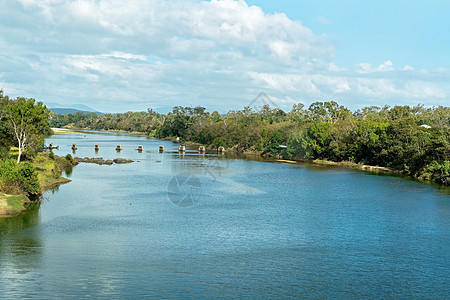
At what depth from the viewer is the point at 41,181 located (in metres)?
56.6

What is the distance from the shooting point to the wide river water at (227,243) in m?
25.4

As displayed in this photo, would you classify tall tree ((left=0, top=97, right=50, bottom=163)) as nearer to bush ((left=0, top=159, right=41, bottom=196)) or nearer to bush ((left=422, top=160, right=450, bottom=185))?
bush ((left=0, top=159, right=41, bottom=196))

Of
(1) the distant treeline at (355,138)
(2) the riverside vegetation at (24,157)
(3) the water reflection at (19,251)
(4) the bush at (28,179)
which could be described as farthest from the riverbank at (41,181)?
(1) the distant treeline at (355,138)

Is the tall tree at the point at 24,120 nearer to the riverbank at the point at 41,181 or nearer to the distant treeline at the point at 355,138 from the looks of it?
the riverbank at the point at 41,181

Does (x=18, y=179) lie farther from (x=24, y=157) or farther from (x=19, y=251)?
(x=24, y=157)

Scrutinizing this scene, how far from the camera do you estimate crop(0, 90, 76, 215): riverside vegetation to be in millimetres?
45750

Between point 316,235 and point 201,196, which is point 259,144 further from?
point 316,235

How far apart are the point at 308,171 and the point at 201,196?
36.2 m

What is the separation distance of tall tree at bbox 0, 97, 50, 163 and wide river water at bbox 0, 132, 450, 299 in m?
13.5

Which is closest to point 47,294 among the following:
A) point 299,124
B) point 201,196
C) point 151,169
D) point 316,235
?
point 316,235

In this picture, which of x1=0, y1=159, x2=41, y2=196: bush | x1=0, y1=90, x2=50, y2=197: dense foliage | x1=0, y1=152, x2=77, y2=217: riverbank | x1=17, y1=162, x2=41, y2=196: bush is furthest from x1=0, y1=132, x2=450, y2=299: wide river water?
x1=0, y1=90, x2=50, y2=197: dense foliage

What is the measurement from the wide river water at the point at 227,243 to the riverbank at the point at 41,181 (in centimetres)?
171

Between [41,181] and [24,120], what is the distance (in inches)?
512

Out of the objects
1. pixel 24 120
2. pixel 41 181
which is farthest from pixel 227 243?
pixel 24 120
